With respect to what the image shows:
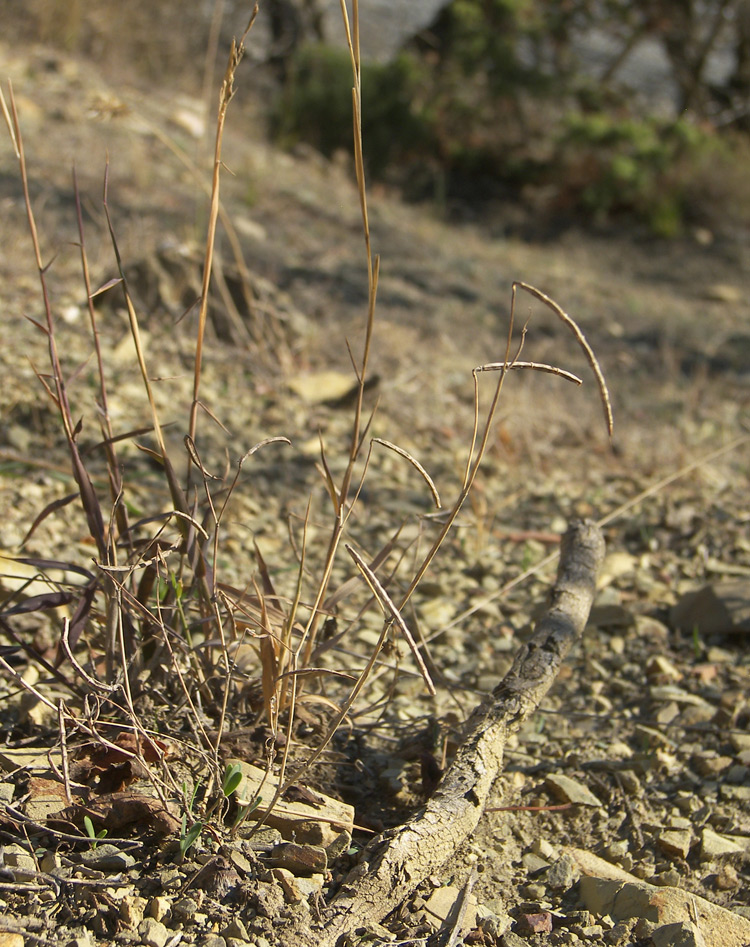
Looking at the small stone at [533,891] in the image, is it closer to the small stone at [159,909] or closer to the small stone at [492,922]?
the small stone at [492,922]

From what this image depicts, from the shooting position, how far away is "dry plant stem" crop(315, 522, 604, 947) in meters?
1.13

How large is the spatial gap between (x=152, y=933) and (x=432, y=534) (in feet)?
5.30

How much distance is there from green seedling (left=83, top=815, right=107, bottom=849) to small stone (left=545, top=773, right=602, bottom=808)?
788 mm

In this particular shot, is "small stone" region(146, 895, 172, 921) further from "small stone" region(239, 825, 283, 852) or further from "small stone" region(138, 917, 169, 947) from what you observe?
"small stone" region(239, 825, 283, 852)

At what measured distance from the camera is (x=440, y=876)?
123 centimetres

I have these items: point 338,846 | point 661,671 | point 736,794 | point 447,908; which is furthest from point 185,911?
point 661,671

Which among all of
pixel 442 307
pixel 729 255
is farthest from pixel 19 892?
pixel 729 255

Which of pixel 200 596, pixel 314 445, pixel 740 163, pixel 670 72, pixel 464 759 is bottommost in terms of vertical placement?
pixel 314 445

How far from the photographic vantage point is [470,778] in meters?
1.28

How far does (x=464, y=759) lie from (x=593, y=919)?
0.95 feet

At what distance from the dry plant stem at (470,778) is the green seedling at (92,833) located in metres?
0.32

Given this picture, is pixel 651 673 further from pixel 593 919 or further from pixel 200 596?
pixel 200 596

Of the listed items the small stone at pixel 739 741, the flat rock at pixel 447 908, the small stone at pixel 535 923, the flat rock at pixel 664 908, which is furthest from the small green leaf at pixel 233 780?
the small stone at pixel 739 741

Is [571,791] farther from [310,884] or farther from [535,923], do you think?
[310,884]
